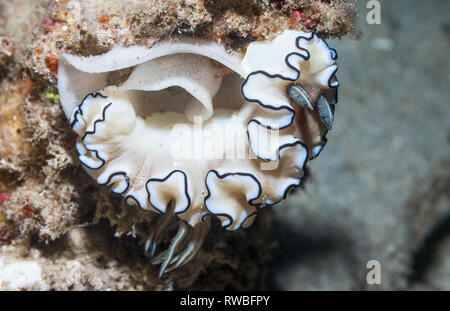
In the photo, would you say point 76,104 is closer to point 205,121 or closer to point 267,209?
point 205,121

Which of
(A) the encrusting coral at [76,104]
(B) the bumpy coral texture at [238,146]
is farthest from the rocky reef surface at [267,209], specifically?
(B) the bumpy coral texture at [238,146]

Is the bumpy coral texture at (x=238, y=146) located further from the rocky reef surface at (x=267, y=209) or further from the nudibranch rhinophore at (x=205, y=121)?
the rocky reef surface at (x=267, y=209)

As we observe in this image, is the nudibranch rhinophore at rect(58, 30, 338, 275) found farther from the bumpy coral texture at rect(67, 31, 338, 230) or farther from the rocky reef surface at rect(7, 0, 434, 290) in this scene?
the rocky reef surface at rect(7, 0, 434, 290)

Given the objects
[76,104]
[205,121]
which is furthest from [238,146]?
[76,104]

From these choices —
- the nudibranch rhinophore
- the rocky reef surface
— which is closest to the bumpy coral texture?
the nudibranch rhinophore

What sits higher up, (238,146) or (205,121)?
(205,121)

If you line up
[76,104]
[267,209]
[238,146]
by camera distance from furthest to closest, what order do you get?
[267,209], [76,104], [238,146]

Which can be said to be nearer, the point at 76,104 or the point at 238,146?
the point at 238,146
